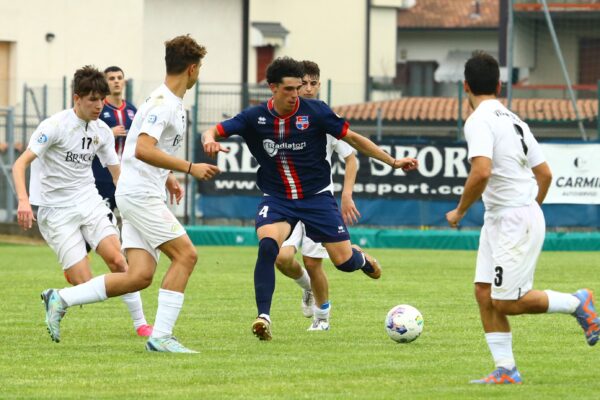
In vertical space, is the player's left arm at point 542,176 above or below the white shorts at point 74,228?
above

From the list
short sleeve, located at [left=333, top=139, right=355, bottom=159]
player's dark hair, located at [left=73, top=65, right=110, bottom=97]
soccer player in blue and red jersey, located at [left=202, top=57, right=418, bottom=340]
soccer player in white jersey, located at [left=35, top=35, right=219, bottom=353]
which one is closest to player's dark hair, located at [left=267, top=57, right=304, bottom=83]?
soccer player in blue and red jersey, located at [left=202, top=57, right=418, bottom=340]

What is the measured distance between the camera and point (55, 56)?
3491 cm

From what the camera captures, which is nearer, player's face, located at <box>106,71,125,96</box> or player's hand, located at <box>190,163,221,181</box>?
player's hand, located at <box>190,163,221,181</box>

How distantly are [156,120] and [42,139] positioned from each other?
160 cm

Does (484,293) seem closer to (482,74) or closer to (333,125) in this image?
(482,74)

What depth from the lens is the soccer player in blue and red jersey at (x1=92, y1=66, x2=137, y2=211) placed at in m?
14.2

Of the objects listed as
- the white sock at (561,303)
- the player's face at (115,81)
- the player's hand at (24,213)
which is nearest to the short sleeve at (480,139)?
the white sock at (561,303)

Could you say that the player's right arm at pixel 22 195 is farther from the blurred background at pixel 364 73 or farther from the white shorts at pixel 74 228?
the blurred background at pixel 364 73

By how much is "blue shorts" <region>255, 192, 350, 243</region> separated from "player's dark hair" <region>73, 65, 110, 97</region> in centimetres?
147

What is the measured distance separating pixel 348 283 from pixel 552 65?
2453 centimetres

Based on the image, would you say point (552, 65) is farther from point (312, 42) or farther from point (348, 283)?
point (348, 283)

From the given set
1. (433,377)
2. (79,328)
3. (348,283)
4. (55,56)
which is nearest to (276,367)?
(433,377)

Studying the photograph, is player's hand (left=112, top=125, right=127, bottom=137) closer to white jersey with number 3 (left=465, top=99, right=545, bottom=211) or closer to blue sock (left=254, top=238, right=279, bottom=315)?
blue sock (left=254, top=238, right=279, bottom=315)

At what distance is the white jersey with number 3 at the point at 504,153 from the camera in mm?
8078
